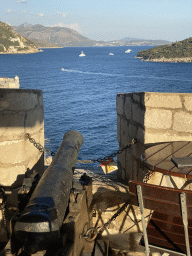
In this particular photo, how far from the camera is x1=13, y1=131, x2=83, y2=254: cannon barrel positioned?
2039 mm

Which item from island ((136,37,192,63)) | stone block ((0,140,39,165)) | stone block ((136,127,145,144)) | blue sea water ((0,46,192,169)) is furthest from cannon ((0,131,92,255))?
island ((136,37,192,63))

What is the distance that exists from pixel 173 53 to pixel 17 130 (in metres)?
112

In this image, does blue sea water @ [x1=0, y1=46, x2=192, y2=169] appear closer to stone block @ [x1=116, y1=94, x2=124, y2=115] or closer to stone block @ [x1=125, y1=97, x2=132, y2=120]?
stone block @ [x1=116, y1=94, x2=124, y2=115]

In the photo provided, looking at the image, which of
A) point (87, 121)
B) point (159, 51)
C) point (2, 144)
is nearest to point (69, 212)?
point (2, 144)

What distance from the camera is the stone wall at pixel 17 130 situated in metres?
3.57

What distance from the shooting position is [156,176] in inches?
136

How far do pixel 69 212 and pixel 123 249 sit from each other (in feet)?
4.08

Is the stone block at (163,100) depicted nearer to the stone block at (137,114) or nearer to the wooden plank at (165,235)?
the stone block at (137,114)

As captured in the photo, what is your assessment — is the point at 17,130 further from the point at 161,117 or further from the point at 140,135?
the point at 161,117

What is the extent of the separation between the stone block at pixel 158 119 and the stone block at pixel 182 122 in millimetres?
Result: 66

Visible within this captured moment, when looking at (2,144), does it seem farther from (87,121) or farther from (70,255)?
(87,121)

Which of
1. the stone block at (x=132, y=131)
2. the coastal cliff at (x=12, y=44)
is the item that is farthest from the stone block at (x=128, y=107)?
the coastal cliff at (x=12, y=44)

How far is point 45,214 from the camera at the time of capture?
2070 mm

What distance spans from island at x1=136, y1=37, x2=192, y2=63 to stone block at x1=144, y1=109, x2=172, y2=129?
105003mm
